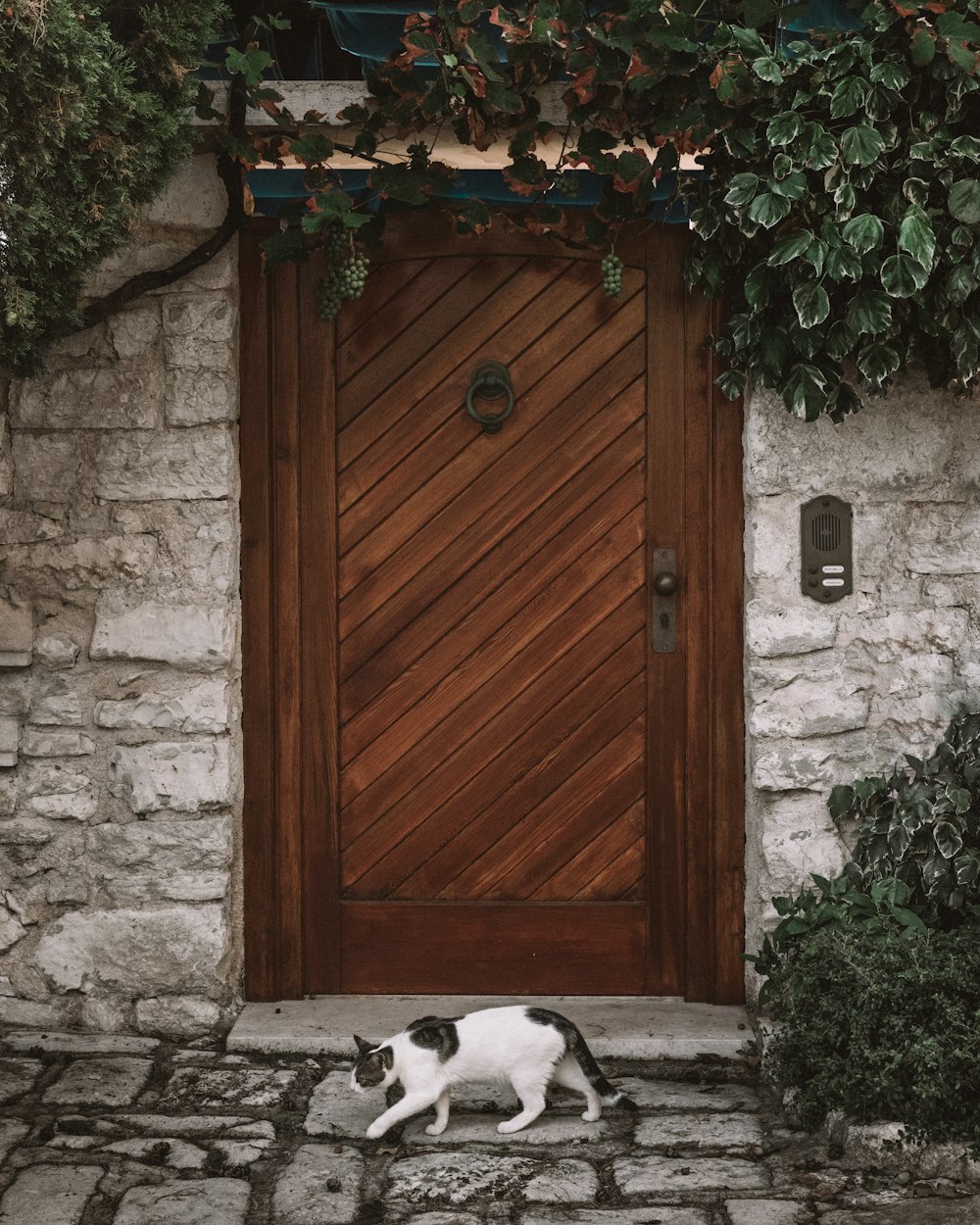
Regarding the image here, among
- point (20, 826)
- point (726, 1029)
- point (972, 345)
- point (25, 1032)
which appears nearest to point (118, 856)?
point (20, 826)

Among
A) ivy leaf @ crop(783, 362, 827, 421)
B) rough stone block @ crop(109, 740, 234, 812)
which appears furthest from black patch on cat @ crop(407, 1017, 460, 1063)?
ivy leaf @ crop(783, 362, 827, 421)

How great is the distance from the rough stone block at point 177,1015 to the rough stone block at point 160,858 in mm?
300

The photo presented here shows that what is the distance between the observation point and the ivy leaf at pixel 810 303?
3582 mm

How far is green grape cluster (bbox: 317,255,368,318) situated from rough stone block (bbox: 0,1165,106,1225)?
2.37 m

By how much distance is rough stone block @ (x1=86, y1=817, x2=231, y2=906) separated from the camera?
4031mm

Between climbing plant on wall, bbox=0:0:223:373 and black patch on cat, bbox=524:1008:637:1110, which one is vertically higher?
climbing plant on wall, bbox=0:0:223:373

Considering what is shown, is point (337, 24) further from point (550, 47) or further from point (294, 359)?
point (294, 359)

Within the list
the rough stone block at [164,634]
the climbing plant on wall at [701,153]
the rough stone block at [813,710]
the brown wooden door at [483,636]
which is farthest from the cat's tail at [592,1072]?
the climbing plant on wall at [701,153]

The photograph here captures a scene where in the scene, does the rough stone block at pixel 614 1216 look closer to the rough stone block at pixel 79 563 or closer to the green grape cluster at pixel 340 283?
the rough stone block at pixel 79 563

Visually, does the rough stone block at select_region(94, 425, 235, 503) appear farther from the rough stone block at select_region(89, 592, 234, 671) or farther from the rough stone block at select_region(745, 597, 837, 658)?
the rough stone block at select_region(745, 597, 837, 658)

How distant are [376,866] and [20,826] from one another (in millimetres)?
1055

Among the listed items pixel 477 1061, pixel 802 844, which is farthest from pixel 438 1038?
pixel 802 844

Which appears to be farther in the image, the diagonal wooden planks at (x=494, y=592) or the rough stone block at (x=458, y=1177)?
the diagonal wooden planks at (x=494, y=592)

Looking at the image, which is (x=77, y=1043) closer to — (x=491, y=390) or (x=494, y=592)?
(x=494, y=592)
